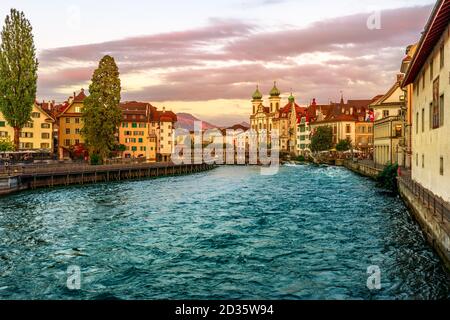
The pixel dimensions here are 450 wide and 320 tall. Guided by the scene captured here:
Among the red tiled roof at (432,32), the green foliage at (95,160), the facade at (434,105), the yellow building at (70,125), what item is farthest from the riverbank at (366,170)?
the yellow building at (70,125)

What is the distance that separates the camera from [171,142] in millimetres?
127000

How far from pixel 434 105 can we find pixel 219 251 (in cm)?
1561

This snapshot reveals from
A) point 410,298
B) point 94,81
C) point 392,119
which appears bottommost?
point 410,298

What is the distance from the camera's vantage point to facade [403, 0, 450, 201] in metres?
23.9

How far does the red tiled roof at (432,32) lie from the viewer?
71.2 feet

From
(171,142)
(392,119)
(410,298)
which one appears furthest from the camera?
(171,142)

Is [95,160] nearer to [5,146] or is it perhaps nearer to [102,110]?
[102,110]

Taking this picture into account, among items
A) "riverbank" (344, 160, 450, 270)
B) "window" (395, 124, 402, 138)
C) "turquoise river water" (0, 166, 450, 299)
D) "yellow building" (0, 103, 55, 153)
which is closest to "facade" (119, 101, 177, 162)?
"yellow building" (0, 103, 55, 153)

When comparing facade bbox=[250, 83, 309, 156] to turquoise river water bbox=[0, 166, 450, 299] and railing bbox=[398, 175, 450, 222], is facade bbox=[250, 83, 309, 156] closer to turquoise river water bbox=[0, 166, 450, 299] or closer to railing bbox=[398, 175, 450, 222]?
turquoise river water bbox=[0, 166, 450, 299]

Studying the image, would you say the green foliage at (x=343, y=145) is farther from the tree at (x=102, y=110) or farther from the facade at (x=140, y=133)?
the tree at (x=102, y=110)

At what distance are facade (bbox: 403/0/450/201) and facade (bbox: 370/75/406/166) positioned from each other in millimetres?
20467

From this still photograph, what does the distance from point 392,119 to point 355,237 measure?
45914mm

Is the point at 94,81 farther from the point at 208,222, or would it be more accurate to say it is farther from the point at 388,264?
the point at 388,264
